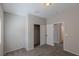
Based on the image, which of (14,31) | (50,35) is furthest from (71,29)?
(14,31)

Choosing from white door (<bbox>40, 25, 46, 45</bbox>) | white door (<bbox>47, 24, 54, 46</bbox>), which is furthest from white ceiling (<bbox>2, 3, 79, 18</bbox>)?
white door (<bbox>40, 25, 46, 45</bbox>)

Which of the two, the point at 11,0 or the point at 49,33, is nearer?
the point at 11,0

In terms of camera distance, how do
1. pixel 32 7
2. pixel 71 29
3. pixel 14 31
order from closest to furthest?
pixel 32 7, pixel 71 29, pixel 14 31

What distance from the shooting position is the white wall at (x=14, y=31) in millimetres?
3955

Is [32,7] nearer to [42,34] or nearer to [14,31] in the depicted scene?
[14,31]

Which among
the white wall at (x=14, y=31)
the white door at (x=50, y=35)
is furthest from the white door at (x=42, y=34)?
the white wall at (x=14, y=31)

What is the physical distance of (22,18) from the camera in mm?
4664

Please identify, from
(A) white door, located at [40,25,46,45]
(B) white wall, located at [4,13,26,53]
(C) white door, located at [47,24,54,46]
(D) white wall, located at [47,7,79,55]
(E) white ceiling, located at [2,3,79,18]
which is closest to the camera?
Result: (E) white ceiling, located at [2,3,79,18]

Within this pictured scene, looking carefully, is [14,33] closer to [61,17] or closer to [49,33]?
[49,33]

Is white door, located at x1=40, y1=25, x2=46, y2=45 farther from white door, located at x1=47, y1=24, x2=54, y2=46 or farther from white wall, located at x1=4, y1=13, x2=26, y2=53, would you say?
white wall, located at x1=4, y1=13, x2=26, y2=53

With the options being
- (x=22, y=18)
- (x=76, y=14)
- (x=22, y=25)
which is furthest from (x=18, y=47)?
(x=76, y=14)

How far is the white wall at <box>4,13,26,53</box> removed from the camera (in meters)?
3.96

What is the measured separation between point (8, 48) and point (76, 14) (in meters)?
4.06

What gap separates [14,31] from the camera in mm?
4270
